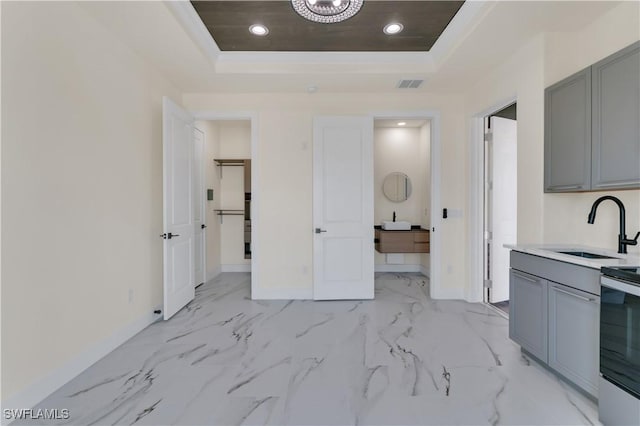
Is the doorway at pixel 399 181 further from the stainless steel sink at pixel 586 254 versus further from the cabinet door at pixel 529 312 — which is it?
the stainless steel sink at pixel 586 254

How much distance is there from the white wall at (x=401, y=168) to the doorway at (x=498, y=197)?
1.77m

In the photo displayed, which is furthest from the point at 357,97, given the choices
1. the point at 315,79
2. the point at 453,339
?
the point at 453,339

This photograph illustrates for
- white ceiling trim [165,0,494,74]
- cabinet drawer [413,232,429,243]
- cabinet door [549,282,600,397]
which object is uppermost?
white ceiling trim [165,0,494,74]

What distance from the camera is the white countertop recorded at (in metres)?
1.76

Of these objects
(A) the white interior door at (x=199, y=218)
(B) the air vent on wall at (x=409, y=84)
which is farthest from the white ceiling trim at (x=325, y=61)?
(A) the white interior door at (x=199, y=218)

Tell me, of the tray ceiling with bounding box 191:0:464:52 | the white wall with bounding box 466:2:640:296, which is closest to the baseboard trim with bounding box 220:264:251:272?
the tray ceiling with bounding box 191:0:464:52

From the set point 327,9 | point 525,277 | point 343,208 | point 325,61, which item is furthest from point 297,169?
point 525,277

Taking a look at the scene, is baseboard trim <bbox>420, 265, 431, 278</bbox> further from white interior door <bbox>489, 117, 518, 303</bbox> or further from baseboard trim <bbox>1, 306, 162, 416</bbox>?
baseboard trim <bbox>1, 306, 162, 416</bbox>

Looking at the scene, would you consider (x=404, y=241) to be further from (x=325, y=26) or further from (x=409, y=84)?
(x=325, y=26)

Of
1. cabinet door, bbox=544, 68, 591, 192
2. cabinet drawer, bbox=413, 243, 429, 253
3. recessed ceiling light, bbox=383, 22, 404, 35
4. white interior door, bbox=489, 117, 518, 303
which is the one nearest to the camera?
cabinet door, bbox=544, 68, 591, 192

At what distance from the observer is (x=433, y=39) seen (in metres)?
2.92

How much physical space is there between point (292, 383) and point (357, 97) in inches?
130

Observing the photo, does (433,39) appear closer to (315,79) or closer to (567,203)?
(315,79)

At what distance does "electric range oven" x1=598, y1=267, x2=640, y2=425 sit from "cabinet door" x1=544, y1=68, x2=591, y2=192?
86 cm
